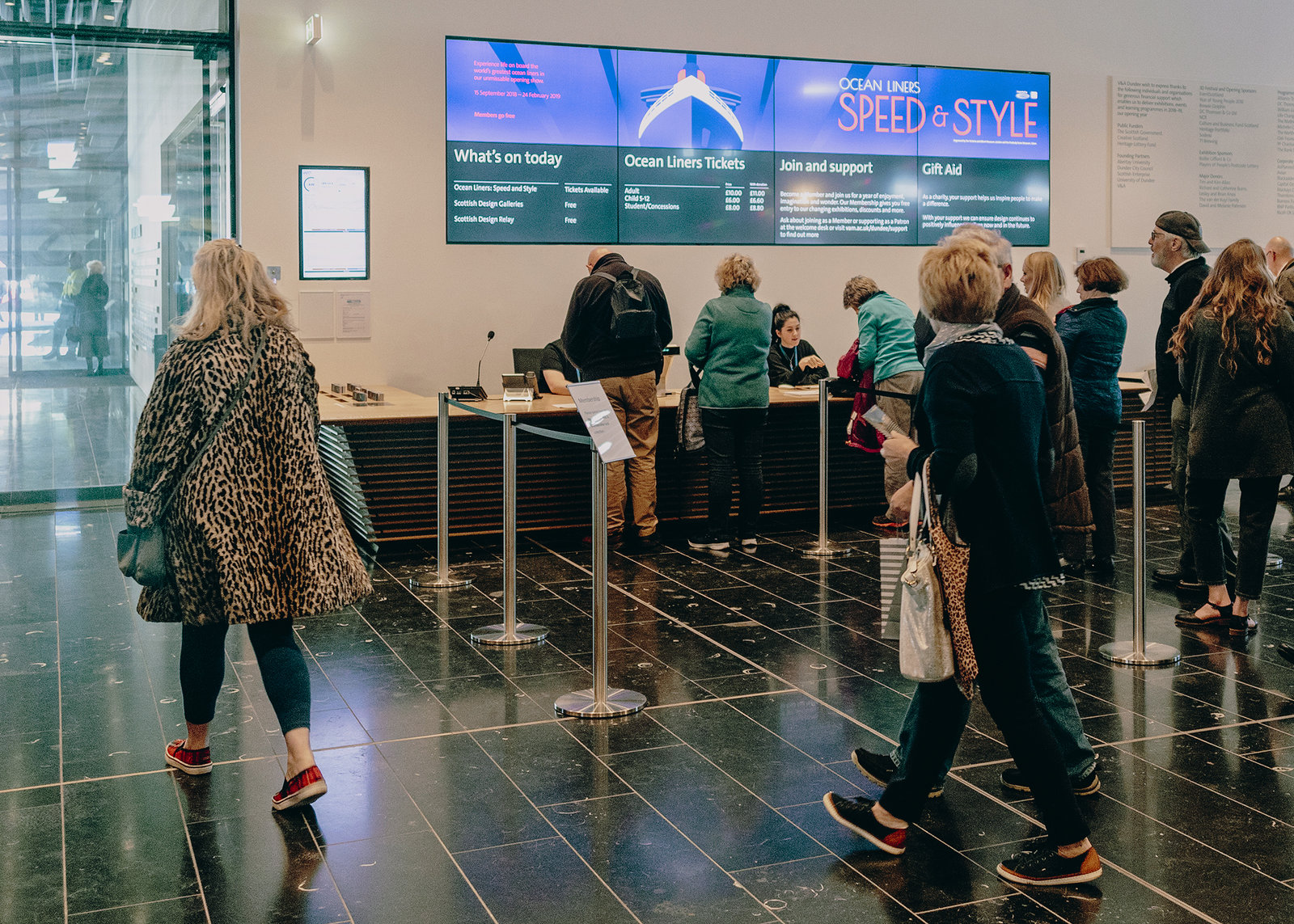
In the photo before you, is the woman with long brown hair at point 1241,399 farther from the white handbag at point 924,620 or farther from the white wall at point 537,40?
the white wall at point 537,40

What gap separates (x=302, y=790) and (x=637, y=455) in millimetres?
3719

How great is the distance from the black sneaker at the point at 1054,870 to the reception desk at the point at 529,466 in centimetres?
394

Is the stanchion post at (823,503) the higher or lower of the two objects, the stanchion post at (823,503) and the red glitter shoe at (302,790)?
the higher

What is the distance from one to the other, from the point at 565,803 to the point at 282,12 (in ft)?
18.9

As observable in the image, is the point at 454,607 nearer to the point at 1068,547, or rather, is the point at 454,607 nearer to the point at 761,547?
the point at 761,547

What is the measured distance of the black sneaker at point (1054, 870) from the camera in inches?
109

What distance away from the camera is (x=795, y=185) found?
8.66 m

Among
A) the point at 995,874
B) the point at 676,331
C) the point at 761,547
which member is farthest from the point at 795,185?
the point at 995,874

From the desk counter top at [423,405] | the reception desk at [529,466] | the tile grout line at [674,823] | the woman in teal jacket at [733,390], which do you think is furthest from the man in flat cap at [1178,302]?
the tile grout line at [674,823]

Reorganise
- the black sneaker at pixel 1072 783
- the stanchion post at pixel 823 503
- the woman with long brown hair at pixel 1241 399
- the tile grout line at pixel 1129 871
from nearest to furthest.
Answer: the tile grout line at pixel 1129 871 → the black sneaker at pixel 1072 783 → the woman with long brown hair at pixel 1241 399 → the stanchion post at pixel 823 503

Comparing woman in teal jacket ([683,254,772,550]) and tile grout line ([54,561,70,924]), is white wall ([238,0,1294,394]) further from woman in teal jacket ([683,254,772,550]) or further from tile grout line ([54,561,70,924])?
tile grout line ([54,561,70,924])

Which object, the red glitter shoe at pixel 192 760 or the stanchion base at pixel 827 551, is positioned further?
the stanchion base at pixel 827 551

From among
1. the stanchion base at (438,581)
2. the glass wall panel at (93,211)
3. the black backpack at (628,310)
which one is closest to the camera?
the stanchion base at (438,581)

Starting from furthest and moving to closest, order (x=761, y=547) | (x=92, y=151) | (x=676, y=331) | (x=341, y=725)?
(x=676, y=331) < (x=92, y=151) < (x=761, y=547) < (x=341, y=725)
